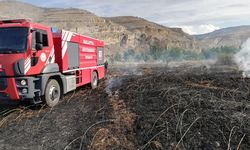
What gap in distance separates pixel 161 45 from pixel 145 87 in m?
74.1

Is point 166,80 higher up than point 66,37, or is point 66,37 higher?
point 66,37

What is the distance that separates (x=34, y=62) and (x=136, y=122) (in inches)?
146

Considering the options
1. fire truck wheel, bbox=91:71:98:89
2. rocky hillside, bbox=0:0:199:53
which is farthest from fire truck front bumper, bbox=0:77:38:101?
rocky hillside, bbox=0:0:199:53

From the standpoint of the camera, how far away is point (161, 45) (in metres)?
87.8

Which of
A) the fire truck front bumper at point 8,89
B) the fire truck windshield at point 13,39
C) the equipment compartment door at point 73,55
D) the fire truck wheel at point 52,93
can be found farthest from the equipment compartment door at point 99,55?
the fire truck front bumper at point 8,89

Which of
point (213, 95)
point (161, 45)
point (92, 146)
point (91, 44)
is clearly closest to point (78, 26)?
point (161, 45)

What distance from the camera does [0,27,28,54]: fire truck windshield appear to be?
1020 centimetres

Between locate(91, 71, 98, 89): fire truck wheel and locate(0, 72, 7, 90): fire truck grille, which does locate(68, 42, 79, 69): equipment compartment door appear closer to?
locate(91, 71, 98, 89): fire truck wheel

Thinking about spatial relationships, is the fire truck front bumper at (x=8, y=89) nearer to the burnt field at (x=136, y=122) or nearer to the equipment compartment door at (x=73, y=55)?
the burnt field at (x=136, y=122)

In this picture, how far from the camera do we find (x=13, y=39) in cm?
1044

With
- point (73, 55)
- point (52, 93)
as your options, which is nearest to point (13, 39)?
point (52, 93)

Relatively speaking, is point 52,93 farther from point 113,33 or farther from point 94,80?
point 113,33

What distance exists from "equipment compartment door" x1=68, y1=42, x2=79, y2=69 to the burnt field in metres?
1.33

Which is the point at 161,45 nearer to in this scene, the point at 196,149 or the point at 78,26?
the point at 78,26
